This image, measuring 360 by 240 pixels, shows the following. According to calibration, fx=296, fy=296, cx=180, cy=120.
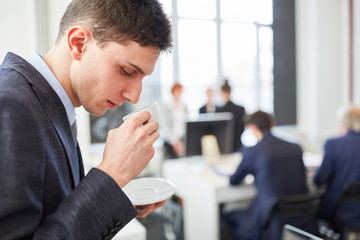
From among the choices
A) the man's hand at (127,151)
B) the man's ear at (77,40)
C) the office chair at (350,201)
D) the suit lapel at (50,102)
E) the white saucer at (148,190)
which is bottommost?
the office chair at (350,201)

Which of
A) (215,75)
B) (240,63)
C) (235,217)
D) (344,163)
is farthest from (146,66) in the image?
(240,63)

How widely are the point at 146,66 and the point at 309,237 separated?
1.94 feet

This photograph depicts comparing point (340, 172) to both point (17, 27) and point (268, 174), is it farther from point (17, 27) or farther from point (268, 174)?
point (17, 27)

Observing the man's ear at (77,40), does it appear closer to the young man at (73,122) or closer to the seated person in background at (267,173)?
the young man at (73,122)

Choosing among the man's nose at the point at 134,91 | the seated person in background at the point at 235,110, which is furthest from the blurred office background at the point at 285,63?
the man's nose at the point at 134,91

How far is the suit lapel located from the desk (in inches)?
58.1

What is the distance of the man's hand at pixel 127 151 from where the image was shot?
542 mm

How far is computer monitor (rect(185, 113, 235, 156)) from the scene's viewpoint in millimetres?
2316

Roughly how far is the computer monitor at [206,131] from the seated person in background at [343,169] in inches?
28.7

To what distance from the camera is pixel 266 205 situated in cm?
180

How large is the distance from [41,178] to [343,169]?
207cm

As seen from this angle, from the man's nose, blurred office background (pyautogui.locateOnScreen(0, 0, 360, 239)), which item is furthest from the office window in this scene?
the man's nose

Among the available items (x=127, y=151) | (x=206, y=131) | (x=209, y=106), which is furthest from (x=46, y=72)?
(x=209, y=106)

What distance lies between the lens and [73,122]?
2.33ft
